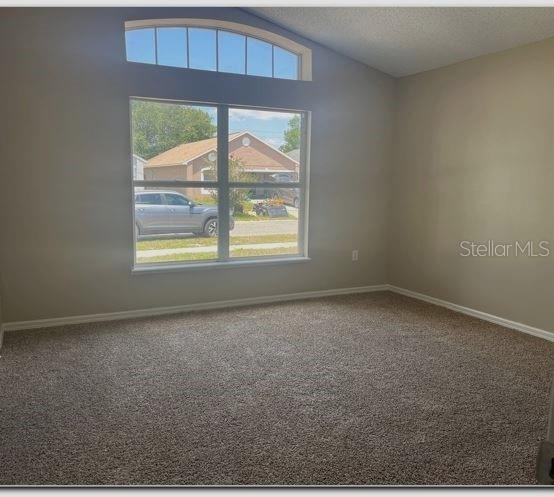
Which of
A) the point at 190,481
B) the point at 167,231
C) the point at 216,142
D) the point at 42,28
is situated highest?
the point at 42,28

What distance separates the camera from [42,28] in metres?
3.50

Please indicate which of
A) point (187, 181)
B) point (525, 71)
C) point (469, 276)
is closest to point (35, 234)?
point (187, 181)

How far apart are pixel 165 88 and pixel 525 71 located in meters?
A: 3.11

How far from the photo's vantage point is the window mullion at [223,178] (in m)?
4.31

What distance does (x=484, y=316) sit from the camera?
4109 mm

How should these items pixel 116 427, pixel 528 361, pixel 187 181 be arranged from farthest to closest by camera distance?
pixel 187 181 → pixel 528 361 → pixel 116 427

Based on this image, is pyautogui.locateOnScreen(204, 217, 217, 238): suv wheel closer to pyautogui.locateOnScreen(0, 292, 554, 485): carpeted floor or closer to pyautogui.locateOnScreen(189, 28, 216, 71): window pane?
pyautogui.locateOnScreen(0, 292, 554, 485): carpeted floor

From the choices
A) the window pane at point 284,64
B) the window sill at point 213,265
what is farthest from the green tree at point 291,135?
the window sill at point 213,265

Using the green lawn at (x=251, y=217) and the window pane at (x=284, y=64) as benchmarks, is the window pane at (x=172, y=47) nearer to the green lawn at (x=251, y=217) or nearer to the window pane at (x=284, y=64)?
the window pane at (x=284, y=64)

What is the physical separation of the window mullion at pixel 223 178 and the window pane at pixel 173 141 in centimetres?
5

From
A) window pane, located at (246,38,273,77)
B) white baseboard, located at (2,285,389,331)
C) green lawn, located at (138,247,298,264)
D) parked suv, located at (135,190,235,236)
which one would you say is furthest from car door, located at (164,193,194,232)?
window pane, located at (246,38,273,77)

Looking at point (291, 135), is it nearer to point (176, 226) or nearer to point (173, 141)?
point (173, 141)

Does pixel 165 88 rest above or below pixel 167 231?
above

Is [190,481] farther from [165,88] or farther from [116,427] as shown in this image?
[165,88]
